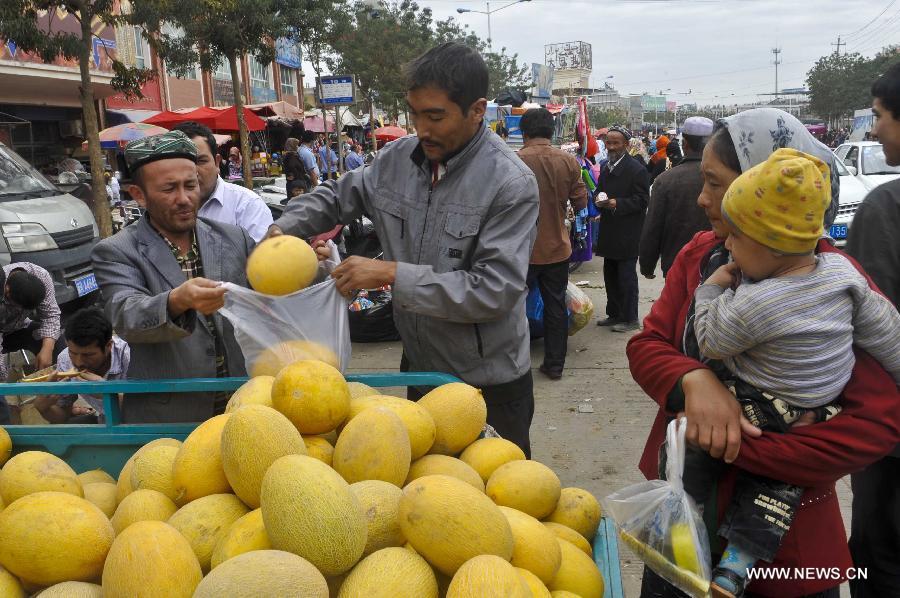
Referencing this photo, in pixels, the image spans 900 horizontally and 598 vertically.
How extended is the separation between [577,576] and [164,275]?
1782 mm

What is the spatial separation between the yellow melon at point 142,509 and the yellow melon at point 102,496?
18 cm

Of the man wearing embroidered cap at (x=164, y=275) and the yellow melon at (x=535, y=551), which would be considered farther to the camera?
the man wearing embroidered cap at (x=164, y=275)

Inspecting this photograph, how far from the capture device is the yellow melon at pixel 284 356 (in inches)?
94.7

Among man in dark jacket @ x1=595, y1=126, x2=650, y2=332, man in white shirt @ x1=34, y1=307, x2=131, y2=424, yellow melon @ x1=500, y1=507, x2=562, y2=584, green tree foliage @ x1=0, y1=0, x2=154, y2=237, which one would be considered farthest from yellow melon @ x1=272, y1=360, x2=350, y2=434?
green tree foliage @ x1=0, y1=0, x2=154, y2=237

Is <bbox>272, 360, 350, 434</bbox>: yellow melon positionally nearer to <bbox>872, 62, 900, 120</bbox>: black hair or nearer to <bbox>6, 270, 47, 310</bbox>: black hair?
<bbox>872, 62, 900, 120</bbox>: black hair

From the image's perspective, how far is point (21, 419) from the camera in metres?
3.79

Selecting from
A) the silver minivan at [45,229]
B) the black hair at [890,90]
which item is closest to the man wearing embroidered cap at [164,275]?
the black hair at [890,90]

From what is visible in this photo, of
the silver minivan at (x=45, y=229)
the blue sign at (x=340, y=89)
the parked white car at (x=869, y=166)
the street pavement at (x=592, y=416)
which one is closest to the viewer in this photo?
the street pavement at (x=592, y=416)

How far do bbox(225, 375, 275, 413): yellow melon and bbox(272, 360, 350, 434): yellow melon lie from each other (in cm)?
10

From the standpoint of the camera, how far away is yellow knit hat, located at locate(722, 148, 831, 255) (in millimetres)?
1432

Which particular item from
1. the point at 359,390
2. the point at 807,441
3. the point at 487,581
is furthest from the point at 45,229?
the point at 807,441

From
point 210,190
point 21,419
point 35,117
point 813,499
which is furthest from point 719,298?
point 35,117

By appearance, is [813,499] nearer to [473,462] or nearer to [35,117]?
[473,462]

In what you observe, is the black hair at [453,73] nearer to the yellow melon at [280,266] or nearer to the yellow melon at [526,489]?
the yellow melon at [280,266]
